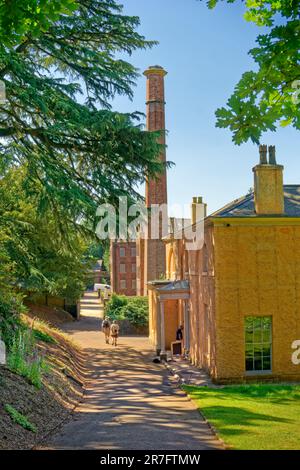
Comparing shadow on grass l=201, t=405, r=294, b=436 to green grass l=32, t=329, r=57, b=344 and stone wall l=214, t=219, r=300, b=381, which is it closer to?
stone wall l=214, t=219, r=300, b=381

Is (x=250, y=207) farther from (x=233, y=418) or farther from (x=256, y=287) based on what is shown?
(x=233, y=418)

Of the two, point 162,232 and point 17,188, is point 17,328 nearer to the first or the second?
point 17,188

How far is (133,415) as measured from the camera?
12.9 m

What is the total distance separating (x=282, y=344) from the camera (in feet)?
64.3

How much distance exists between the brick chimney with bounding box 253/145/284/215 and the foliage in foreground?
19.3 m

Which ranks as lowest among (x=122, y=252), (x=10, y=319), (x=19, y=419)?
(x=19, y=419)

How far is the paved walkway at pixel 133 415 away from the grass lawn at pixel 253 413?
405mm

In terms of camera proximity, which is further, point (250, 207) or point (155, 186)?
point (155, 186)

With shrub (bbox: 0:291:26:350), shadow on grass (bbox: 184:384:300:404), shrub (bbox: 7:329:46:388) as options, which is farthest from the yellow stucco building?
shrub (bbox: 0:291:26:350)

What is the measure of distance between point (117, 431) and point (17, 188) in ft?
52.7

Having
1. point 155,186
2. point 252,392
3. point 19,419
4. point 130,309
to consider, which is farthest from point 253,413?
point 155,186

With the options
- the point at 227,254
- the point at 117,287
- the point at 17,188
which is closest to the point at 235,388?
the point at 227,254

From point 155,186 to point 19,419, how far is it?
34026 mm

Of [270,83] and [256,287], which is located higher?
[270,83]
